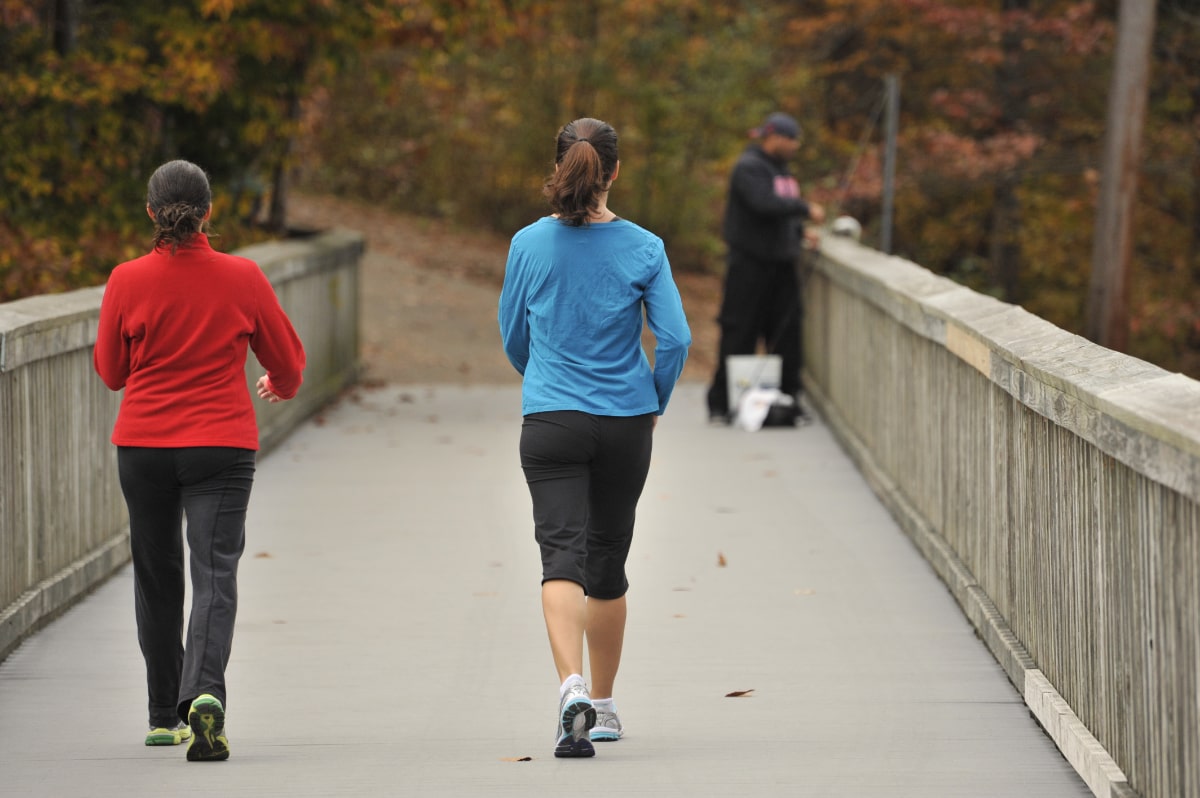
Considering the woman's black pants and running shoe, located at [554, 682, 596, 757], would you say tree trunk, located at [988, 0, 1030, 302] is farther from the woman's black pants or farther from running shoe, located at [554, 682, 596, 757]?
the woman's black pants

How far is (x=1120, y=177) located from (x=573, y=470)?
46.3ft

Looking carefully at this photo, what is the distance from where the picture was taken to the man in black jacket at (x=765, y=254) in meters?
12.8

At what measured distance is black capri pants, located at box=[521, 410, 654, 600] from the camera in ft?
17.5

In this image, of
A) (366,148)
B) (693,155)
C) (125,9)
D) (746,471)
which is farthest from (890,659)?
(366,148)

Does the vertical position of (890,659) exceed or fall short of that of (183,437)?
it falls short

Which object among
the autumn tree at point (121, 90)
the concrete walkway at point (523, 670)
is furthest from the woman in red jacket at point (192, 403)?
the autumn tree at point (121, 90)

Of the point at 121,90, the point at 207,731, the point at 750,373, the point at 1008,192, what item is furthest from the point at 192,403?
the point at 1008,192

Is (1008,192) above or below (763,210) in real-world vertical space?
below

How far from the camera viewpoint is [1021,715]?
5965 millimetres

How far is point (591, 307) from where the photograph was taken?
5371mm

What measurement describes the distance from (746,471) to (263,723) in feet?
19.3

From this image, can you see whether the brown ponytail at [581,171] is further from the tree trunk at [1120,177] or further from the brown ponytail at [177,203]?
the tree trunk at [1120,177]

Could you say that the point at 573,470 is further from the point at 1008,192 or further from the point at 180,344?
the point at 1008,192

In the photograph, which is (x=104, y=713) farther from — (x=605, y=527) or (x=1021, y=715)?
(x=1021, y=715)
